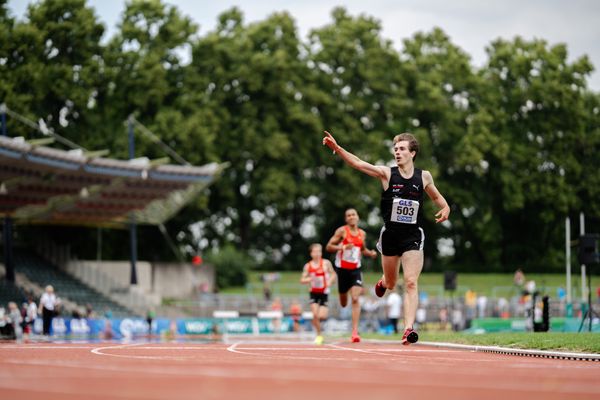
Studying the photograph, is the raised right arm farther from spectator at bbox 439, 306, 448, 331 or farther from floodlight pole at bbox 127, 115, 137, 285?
floodlight pole at bbox 127, 115, 137, 285

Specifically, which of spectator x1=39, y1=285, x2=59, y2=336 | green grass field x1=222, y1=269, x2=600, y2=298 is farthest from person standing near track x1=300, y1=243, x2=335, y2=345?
green grass field x1=222, y1=269, x2=600, y2=298

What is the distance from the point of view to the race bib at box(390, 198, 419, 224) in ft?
44.5

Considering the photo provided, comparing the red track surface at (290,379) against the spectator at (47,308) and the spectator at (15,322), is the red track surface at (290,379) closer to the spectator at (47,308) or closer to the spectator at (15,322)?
the spectator at (15,322)

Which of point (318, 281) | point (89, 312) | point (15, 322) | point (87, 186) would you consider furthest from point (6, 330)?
point (87, 186)

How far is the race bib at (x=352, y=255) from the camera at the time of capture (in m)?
19.8

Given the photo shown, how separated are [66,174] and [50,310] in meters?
12.4

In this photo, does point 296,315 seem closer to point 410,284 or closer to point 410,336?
point 410,284

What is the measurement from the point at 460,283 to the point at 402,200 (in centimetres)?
5152

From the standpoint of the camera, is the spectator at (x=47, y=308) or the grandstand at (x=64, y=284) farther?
the grandstand at (x=64, y=284)

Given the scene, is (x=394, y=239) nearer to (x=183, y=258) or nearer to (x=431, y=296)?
(x=431, y=296)

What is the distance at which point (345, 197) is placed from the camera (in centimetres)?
6744

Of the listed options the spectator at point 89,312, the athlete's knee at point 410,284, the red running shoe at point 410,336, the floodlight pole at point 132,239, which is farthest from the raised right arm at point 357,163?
the floodlight pole at point 132,239

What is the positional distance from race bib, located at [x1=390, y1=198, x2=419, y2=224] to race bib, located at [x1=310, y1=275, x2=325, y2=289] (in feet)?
27.1

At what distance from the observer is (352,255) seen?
1981 cm
